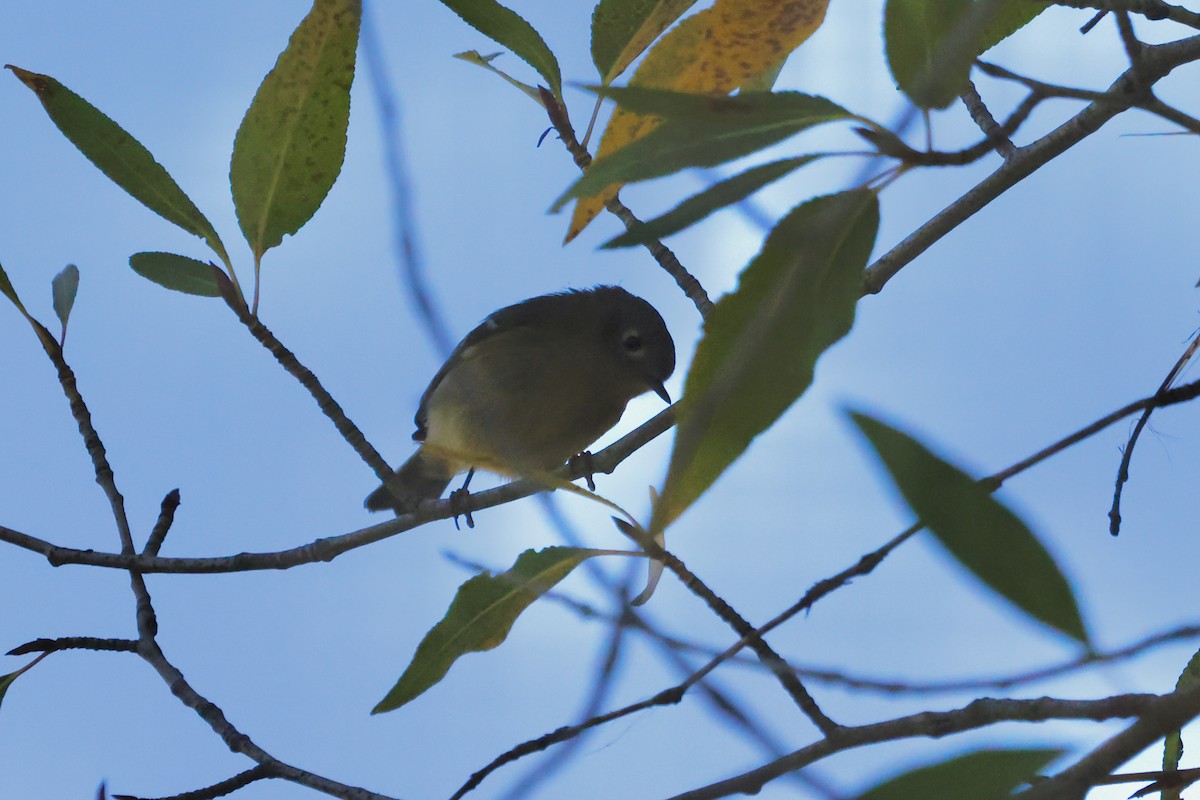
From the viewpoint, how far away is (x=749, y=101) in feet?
3.63

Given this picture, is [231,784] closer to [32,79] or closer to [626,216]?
[32,79]

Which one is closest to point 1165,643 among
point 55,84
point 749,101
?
point 749,101

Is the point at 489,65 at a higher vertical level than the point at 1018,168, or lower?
higher

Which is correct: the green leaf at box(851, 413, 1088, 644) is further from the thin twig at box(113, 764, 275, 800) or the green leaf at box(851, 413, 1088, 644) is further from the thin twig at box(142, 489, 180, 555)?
the thin twig at box(142, 489, 180, 555)

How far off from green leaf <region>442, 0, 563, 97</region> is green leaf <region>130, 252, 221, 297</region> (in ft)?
1.85

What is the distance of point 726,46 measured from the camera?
5.38 feet

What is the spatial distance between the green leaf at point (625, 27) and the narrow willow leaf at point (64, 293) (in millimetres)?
1180

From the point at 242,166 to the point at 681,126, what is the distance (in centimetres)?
96

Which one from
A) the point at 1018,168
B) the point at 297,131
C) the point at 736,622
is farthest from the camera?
the point at 1018,168

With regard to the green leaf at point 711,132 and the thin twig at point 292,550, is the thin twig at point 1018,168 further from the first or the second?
the green leaf at point 711,132

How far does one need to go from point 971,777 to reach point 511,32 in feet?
4.67

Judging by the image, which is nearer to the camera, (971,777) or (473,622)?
(971,777)

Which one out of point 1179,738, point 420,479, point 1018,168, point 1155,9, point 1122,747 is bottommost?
point 1122,747

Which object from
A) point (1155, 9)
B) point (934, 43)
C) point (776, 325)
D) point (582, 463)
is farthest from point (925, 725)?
point (582, 463)
